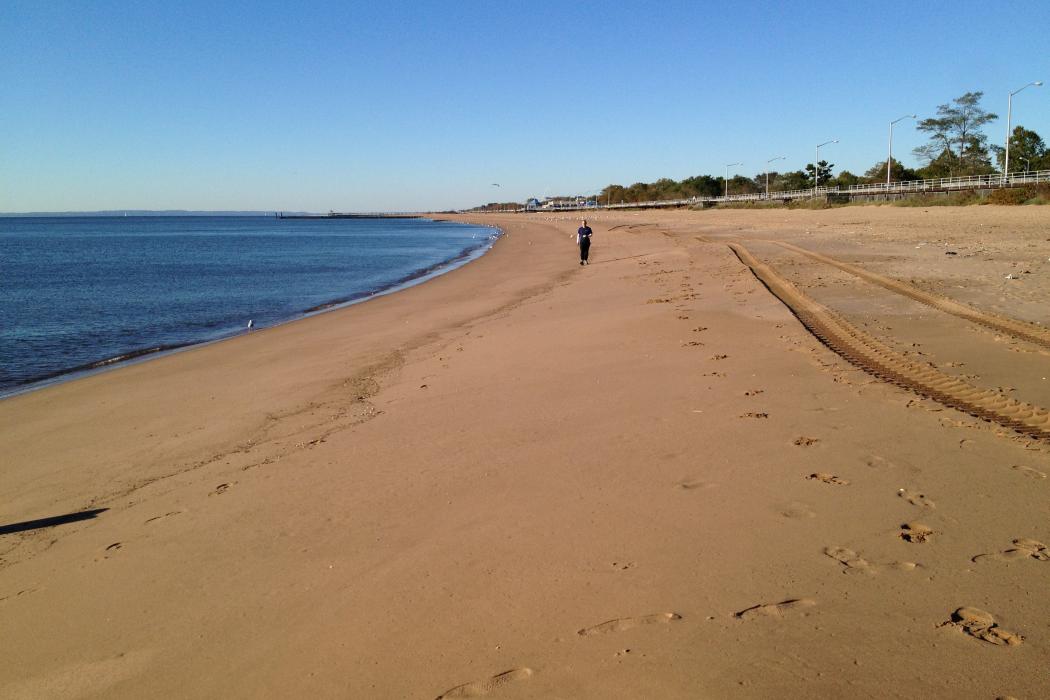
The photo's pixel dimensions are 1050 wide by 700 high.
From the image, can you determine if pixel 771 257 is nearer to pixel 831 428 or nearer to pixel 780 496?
pixel 831 428

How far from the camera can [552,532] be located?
432 cm

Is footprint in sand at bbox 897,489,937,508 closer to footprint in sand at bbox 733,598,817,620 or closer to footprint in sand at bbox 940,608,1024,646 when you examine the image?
footprint in sand at bbox 940,608,1024,646

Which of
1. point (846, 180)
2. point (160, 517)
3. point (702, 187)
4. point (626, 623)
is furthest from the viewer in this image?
point (702, 187)

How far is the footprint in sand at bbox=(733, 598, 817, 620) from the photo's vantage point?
325 centimetres

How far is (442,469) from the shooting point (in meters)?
5.62

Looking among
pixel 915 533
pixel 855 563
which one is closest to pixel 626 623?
pixel 855 563

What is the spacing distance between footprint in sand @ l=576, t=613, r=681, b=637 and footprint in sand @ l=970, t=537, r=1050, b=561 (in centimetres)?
168

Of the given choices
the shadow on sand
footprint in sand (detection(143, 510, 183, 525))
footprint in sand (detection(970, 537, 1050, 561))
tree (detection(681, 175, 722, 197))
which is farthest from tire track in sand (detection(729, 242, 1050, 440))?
tree (detection(681, 175, 722, 197))

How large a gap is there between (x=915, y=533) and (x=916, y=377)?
147 inches

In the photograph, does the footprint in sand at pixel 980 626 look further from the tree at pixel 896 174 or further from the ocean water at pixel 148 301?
the tree at pixel 896 174

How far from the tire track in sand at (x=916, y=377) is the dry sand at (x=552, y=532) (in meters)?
0.18

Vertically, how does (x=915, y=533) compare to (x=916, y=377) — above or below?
below

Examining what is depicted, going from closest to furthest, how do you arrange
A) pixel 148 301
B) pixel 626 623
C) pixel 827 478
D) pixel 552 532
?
pixel 626 623
pixel 552 532
pixel 827 478
pixel 148 301

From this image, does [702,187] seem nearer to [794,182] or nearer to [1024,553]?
[794,182]
